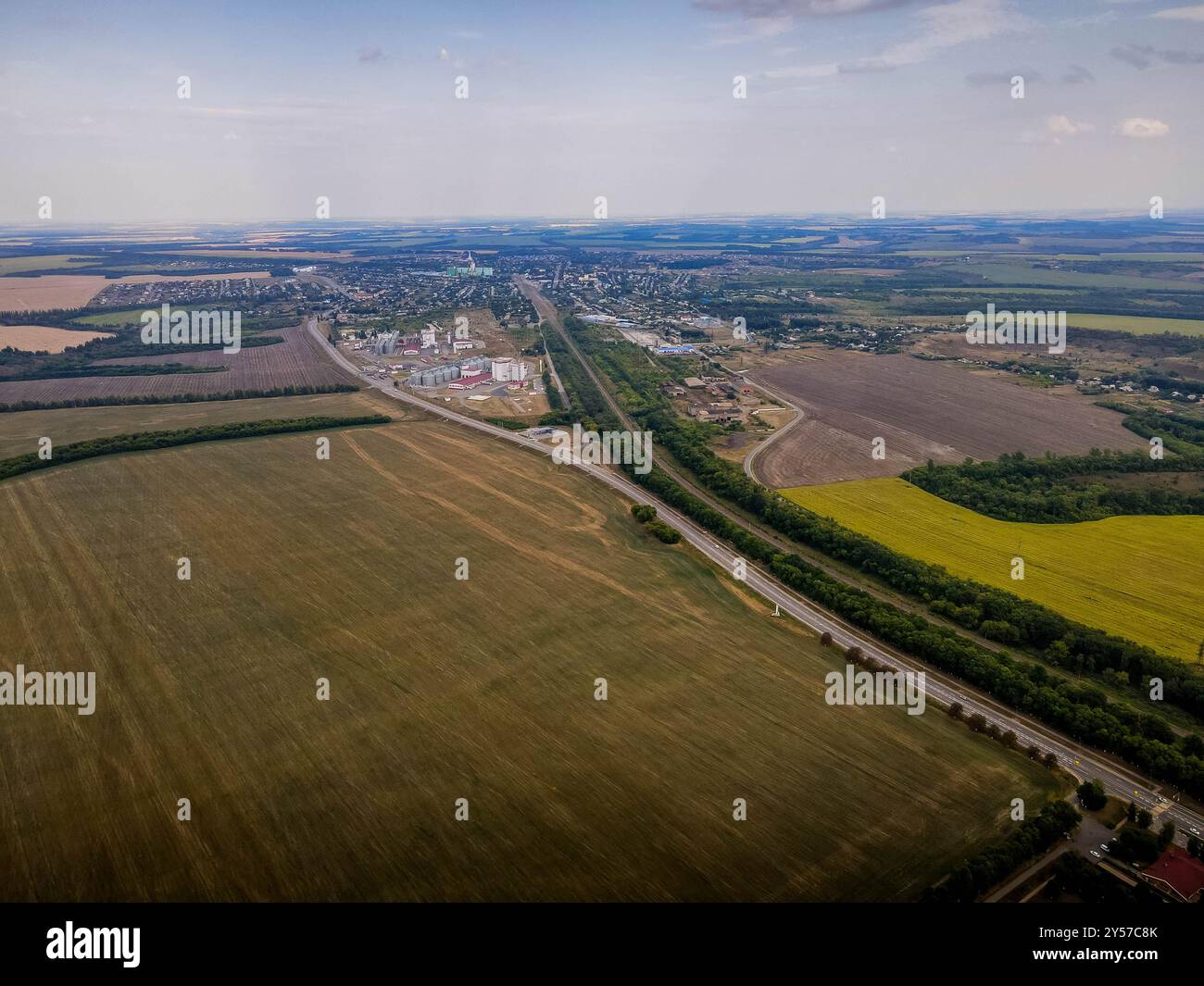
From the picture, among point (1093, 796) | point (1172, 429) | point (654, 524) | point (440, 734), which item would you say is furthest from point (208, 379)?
point (1172, 429)

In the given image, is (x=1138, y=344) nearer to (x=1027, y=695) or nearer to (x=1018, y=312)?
(x=1018, y=312)

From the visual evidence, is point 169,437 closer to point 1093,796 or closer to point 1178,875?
point 1093,796

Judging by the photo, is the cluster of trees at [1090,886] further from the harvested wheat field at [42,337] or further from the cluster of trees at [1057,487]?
the harvested wheat field at [42,337]

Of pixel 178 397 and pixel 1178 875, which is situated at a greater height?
pixel 178 397

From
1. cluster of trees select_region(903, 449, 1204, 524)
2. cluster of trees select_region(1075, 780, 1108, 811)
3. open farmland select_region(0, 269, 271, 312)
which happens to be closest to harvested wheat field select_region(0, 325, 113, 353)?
open farmland select_region(0, 269, 271, 312)

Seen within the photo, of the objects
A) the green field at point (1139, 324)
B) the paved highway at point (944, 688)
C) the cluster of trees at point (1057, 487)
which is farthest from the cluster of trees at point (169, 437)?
the green field at point (1139, 324)

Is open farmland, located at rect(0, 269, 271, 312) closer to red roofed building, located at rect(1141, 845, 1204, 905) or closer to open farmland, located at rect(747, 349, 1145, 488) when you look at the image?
open farmland, located at rect(747, 349, 1145, 488)

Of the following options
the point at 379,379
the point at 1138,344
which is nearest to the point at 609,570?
the point at 379,379
